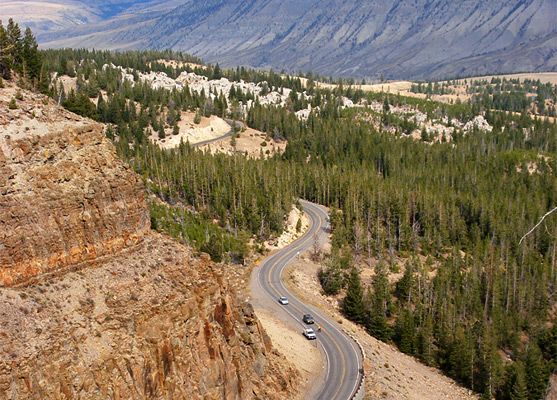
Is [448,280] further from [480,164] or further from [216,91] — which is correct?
[216,91]

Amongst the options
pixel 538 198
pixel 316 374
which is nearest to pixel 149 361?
pixel 316 374

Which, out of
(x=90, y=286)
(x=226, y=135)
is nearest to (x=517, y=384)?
(x=90, y=286)

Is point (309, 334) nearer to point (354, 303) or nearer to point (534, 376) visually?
point (354, 303)

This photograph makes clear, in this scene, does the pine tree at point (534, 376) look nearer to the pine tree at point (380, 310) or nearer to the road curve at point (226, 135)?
the pine tree at point (380, 310)

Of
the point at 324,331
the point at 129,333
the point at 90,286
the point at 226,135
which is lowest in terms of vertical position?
the point at 324,331

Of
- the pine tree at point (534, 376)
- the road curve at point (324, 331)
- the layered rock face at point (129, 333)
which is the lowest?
the pine tree at point (534, 376)

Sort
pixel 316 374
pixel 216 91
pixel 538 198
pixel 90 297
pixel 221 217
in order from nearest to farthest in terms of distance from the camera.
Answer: pixel 90 297
pixel 316 374
pixel 221 217
pixel 538 198
pixel 216 91

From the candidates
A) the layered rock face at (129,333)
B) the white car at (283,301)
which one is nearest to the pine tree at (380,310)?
the white car at (283,301)
